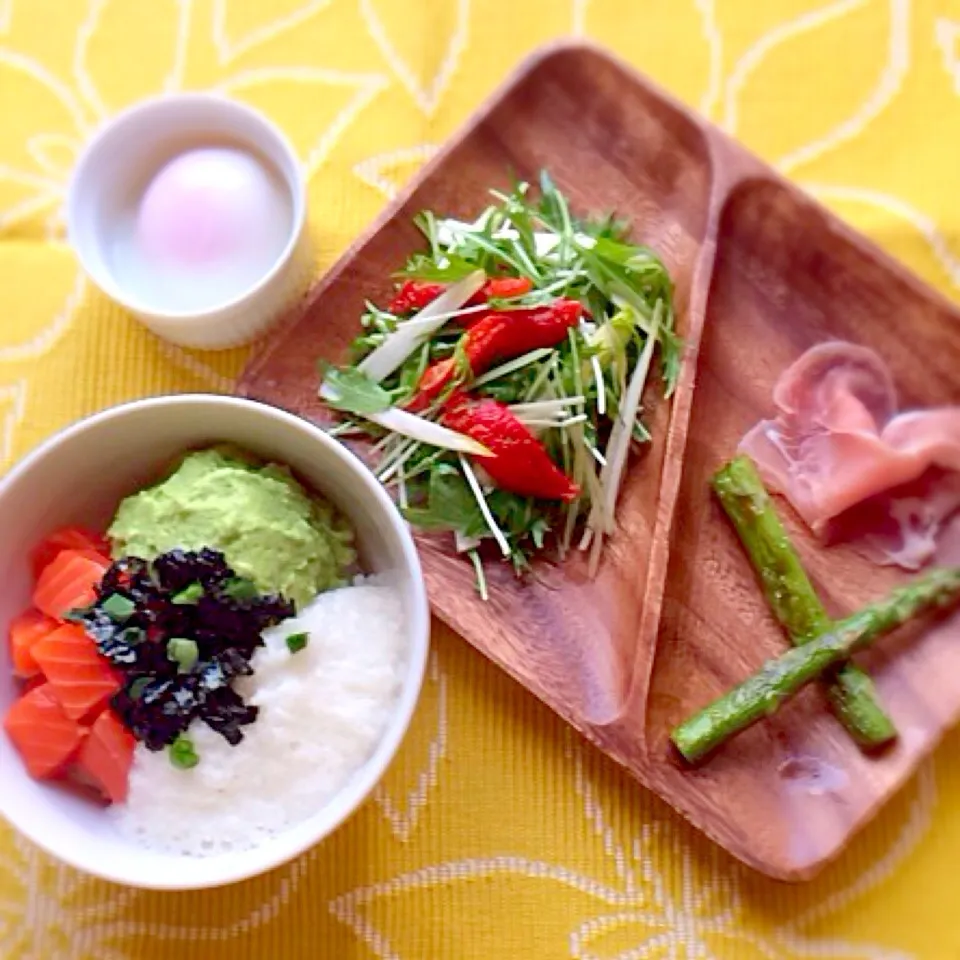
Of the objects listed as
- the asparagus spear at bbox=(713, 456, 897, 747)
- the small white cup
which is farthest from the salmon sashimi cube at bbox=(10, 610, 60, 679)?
the asparagus spear at bbox=(713, 456, 897, 747)

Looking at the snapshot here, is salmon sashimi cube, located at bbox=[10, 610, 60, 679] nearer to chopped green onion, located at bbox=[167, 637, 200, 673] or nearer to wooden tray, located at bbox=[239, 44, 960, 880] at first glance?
chopped green onion, located at bbox=[167, 637, 200, 673]

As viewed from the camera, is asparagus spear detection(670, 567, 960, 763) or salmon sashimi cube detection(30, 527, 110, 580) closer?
salmon sashimi cube detection(30, 527, 110, 580)

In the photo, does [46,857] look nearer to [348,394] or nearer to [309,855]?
[309,855]

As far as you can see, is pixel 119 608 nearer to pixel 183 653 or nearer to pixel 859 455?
pixel 183 653

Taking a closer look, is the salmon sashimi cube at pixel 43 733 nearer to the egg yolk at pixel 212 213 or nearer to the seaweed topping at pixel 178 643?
the seaweed topping at pixel 178 643

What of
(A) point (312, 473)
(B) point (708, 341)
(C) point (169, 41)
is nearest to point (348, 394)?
(A) point (312, 473)

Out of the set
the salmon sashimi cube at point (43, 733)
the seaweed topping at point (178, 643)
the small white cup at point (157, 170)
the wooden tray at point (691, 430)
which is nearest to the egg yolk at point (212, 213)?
the small white cup at point (157, 170)
